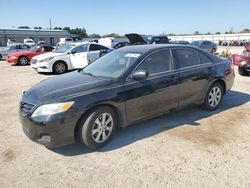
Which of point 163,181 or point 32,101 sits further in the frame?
point 32,101

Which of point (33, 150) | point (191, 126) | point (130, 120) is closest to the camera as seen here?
point (33, 150)

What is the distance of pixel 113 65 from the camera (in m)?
4.62

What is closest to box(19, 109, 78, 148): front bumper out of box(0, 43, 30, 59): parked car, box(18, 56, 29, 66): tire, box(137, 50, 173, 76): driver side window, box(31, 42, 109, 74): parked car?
box(137, 50, 173, 76): driver side window

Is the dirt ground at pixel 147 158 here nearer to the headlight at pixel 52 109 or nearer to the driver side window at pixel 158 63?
the headlight at pixel 52 109

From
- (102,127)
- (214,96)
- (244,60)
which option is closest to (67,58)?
(244,60)

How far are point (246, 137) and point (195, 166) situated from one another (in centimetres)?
145

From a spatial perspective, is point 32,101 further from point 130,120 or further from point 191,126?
point 191,126

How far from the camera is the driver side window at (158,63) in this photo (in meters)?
4.42

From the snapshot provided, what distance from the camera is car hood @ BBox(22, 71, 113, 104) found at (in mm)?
3642

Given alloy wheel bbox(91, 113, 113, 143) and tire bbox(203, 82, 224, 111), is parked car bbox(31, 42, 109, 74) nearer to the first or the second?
tire bbox(203, 82, 224, 111)

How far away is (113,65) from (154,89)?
890 millimetres

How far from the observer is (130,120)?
13.8ft

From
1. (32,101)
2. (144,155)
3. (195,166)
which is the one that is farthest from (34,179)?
(195,166)

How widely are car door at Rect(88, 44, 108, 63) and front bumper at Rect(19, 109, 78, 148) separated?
893 cm
